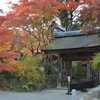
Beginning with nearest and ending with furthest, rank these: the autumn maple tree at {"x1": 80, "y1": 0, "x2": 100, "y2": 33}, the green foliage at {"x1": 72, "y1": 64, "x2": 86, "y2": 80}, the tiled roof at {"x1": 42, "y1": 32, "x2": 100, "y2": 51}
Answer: the autumn maple tree at {"x1": 80, "y1": 0, "x2": 100, "y2": 33} → the tiled roof at {"x1": 42, "y1": 32, "x2": 100, "y2": 51} → the green foliage at {"x1": 72, "y1": 64, "x2": 86, "y2": 80}

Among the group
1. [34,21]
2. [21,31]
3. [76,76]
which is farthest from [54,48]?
[76,76]

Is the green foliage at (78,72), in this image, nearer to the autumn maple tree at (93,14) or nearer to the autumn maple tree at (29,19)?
the autumn maple tree at (29,19)

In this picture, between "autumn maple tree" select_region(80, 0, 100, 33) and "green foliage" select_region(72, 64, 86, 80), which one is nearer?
"autumn maple tree" select_region(80, 0, 100, 33)

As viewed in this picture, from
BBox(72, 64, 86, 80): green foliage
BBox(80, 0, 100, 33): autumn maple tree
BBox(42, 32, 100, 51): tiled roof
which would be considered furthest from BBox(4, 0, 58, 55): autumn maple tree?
BBox(72, 64, 86, 80): green foliage

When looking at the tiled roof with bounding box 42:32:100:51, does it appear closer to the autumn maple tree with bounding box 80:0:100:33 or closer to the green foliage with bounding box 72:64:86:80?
the autumn maple tree with bounding box 80:0:100:33

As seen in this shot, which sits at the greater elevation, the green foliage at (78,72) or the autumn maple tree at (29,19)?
the autumn maple tree at (29,19)

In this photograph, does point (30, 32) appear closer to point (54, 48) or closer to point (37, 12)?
point (37, 12)

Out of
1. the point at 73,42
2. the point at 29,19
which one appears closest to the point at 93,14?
the point at 73,42

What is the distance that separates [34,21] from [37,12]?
43.4 inches

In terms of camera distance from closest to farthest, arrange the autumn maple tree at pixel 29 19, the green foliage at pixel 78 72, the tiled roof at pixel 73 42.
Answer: the tiled roof at pixel 73 42 → the autumn maple tree at pixel 29 19 → the green foliage at pixel 78 72

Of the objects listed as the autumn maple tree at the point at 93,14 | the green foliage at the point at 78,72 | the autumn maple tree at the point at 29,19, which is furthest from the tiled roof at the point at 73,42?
the green foliage at the point at 78,72

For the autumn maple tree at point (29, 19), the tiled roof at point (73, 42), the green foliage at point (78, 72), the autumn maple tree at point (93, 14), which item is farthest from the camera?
the green foliage at point (78, 72)

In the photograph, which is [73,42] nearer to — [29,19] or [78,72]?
[29,19]

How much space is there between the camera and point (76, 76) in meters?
20.5
